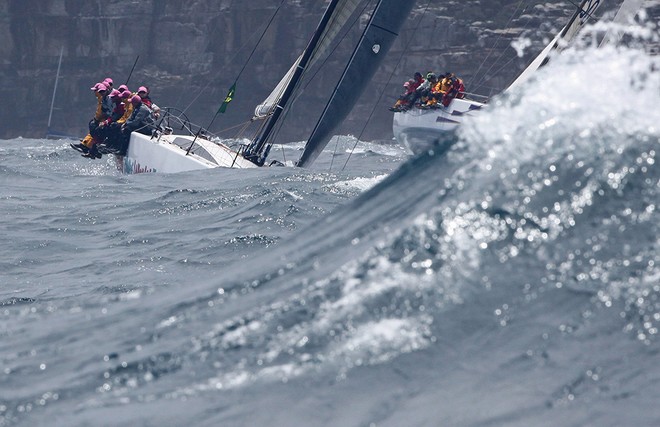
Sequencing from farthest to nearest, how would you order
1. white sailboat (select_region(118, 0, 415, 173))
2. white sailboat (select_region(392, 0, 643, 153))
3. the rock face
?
1. the rock face
2. white sailboat (select_region(392, 0, 643, 153))
3. white sailboat (select_region(118, 0, 415, 173))

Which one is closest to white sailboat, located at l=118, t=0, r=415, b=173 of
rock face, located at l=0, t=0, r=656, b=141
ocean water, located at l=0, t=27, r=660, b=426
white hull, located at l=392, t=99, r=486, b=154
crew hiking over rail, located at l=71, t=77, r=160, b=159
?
crew hiking over rail, located at l=71, t=77, r=160, b=159

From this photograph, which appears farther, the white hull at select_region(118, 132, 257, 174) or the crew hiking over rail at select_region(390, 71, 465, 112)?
the crew hiking over rail at select_region(390, 71, 465, 112)

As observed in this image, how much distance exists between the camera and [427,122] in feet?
85.4

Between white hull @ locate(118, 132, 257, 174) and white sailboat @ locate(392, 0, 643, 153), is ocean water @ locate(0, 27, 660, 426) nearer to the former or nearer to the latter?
white hull @ locate(118, 132, 257, 174)

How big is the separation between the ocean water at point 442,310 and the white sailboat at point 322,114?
467 inches

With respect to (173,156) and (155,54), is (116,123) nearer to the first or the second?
(173,156)

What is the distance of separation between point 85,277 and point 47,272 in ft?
1.89

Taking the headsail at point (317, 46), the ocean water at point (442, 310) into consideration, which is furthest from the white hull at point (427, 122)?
the ocean water at point (442, 310)

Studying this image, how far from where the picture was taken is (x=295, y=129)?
179 ft

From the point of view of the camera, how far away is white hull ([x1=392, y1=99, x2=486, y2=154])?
25.4 m

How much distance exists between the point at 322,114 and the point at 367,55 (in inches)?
54.0

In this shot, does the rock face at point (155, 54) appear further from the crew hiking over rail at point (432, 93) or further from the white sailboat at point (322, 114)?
the white sailboat at point (322, 114)

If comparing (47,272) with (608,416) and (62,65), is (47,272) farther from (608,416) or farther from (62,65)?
(62,65)

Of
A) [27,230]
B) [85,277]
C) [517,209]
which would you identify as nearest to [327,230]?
[517,209]
